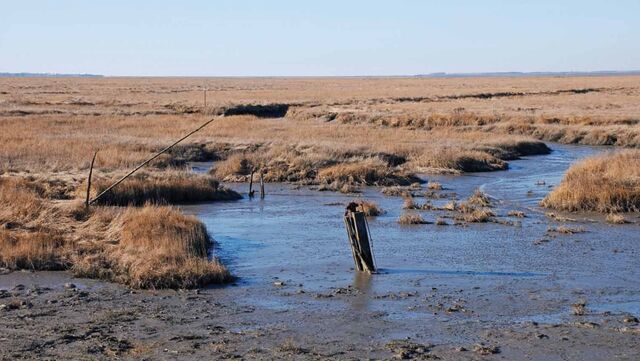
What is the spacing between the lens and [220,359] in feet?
33.3

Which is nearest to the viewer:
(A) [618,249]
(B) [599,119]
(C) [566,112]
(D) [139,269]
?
(D) [139,269]

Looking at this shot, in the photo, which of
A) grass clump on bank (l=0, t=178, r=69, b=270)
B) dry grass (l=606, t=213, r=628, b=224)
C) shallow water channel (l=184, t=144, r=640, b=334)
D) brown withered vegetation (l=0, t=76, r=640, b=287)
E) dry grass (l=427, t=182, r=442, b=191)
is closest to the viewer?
shallow water channel (l=184, t=144, r=640, b=334)

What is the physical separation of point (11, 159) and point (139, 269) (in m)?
19.0

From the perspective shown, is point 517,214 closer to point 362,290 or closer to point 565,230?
point 565,230

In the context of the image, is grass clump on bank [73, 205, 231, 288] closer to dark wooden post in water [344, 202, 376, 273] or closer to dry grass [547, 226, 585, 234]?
dark wooden post in water [344, 202, 376, 273]

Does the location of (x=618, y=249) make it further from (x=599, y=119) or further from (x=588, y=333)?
(x=599, y=119)

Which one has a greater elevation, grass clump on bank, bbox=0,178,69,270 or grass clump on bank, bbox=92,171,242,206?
grass clump on bank, bbox=0,178,69,270

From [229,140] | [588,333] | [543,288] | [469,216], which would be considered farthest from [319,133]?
[588,333]

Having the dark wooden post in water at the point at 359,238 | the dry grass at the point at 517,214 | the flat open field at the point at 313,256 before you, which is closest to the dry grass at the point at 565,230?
the flat open field at the point at 313,256

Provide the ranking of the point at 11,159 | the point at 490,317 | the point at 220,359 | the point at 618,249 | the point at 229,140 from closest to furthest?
the point at 220,359
the point at 490,317
the point at 618,249
the point at 11,159
the point at 229,140

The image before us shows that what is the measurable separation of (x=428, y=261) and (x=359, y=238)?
7.25 ft

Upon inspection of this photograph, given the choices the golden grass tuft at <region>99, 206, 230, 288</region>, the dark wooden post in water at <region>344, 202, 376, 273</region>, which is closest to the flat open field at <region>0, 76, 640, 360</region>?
the golden grass tuft at <region>99, 206, 230, 288</region>

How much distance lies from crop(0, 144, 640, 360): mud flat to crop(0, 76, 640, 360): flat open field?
1.7 inches

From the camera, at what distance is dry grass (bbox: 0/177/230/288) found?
47.3 ft
